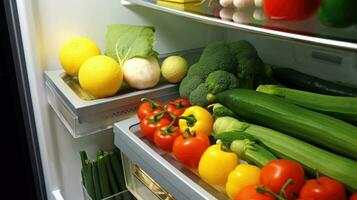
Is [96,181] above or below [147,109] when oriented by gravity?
below

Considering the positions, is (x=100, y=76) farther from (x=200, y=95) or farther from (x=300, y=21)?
(x=300, y=21)

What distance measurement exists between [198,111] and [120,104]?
236 millimetres

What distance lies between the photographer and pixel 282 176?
1.97 feet

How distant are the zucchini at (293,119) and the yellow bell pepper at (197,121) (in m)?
0.06

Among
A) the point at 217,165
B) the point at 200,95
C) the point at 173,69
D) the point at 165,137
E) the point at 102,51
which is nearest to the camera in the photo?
the point at 217,165

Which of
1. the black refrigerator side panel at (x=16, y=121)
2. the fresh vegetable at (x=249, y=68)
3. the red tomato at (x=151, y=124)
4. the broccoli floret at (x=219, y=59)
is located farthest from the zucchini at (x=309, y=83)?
the black refrigerator side panel at (x=16, y=121)

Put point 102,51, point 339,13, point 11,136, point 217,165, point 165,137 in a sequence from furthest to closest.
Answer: point 11,136, point 102,51, point 165,137, point 217,165, point 339,13

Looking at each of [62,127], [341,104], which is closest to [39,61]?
[62,127]

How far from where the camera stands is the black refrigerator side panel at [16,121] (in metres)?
1.16

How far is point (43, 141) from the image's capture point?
1173 millimetres

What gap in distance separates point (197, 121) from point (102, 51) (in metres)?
0.53

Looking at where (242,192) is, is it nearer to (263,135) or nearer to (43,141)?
(263,135)

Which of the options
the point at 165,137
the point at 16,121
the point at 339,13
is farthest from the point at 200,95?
the point at 16,121

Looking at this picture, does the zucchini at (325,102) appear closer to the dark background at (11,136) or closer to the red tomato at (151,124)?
the red tomato at (151,124)
